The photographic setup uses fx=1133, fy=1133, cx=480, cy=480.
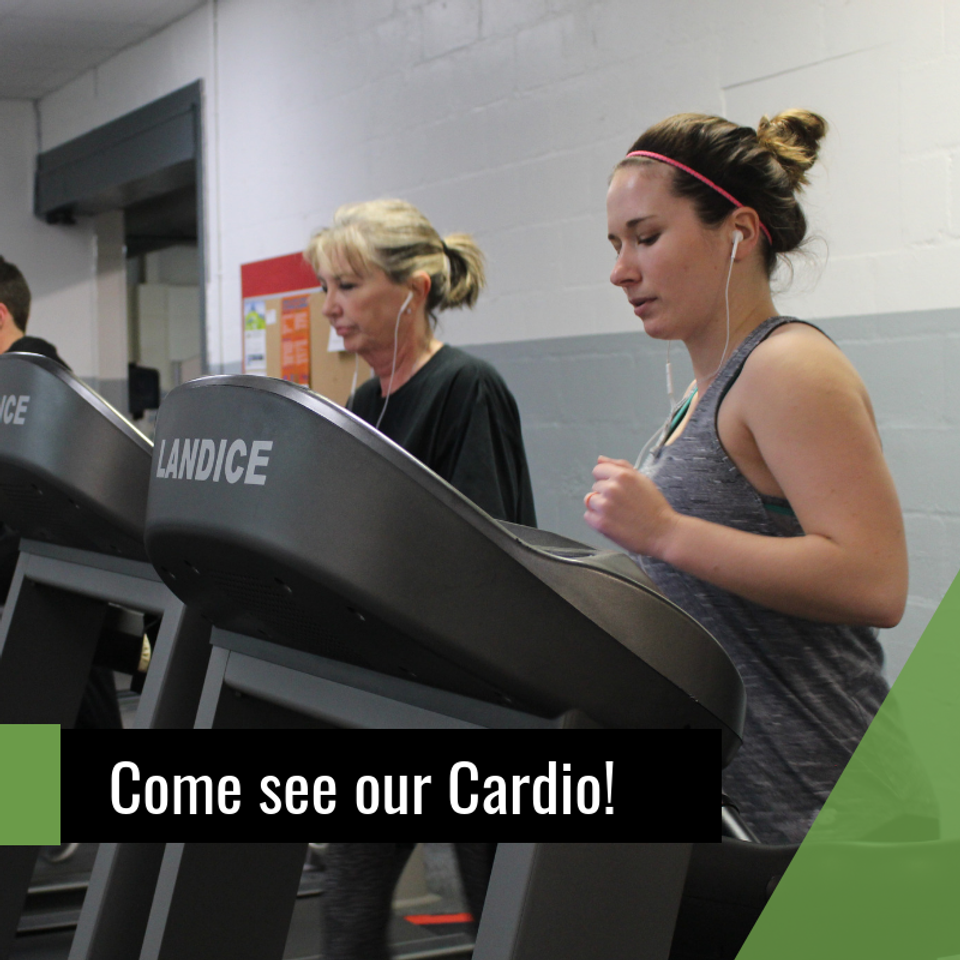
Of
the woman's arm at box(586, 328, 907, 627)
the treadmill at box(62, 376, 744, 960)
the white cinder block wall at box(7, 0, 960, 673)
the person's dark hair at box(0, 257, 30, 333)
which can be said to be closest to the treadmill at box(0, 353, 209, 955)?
the treadmill at box(62, 376, 744, 960)

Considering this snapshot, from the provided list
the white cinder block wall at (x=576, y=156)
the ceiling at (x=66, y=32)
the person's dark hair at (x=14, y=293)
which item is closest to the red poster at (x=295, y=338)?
the white cinder block wall at (x=576, y=156)

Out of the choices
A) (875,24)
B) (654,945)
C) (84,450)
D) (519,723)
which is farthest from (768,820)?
(875,24)

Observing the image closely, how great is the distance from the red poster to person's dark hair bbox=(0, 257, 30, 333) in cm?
117

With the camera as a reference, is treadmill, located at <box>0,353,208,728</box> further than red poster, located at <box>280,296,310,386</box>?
No

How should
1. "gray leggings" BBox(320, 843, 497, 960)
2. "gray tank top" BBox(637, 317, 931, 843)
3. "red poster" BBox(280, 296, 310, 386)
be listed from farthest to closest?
"red poster" BBox(280, 296, 310, 386), "gray leggings" BBox(320, 843, 497, 960), "gray tank top" BBox(637, 317, 931, 843)

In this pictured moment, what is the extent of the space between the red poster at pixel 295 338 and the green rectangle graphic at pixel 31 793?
2.96 meters

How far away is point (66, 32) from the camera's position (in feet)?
16.7

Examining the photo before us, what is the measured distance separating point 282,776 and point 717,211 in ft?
2.52

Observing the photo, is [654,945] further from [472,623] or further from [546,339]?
[546,339]

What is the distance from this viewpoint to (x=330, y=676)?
3.02ft

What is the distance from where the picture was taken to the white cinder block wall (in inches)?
87.6

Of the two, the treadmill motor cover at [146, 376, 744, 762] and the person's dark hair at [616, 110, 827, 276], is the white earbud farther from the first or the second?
the treadmill motor cover at [146, 376, 744, 762]

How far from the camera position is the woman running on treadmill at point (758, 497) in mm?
1072

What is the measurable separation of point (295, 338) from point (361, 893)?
306 centimetres
